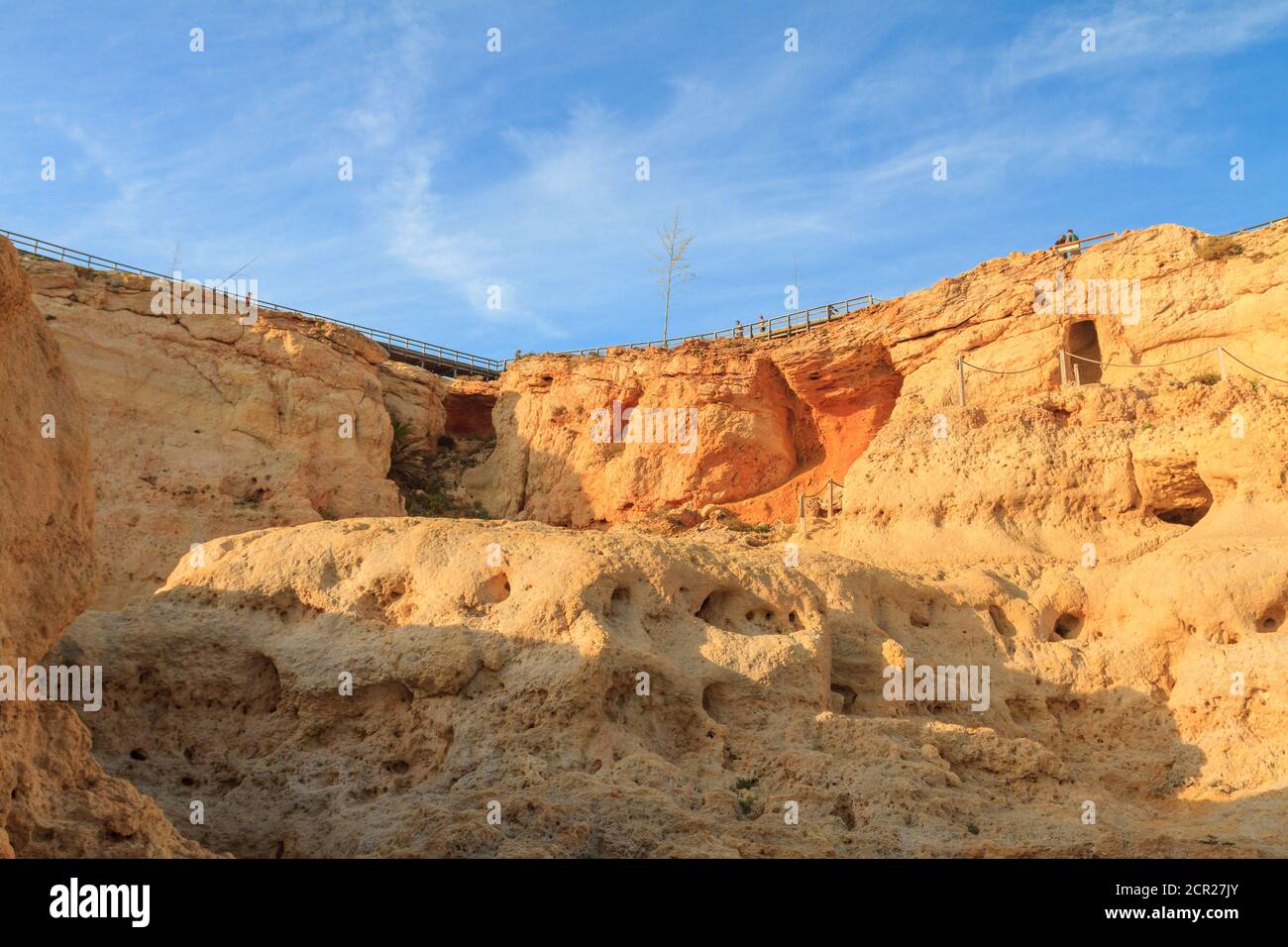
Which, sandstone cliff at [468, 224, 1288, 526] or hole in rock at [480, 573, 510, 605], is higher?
sandstone cliff at [468, 224, 1288, 526]

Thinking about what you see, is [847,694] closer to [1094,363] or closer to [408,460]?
[1094,363]

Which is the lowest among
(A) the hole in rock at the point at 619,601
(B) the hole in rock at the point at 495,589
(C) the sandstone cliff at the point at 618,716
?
(C) the sandstone cliff at the point at 618,716

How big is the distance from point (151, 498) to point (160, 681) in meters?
10.9

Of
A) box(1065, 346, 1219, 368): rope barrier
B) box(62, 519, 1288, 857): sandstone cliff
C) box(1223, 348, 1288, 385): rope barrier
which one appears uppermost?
box(1065, 346, 1219, 368): rope barrier

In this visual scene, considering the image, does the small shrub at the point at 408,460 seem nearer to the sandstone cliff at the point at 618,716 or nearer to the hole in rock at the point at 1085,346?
the sandstone cliff at the point at 618,716

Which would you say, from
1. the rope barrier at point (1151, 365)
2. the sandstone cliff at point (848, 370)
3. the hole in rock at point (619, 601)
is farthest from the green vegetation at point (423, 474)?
the hole in rock at point (619, 601)

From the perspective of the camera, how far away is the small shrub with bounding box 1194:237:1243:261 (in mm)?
20625

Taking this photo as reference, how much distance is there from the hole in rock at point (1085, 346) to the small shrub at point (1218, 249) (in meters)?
2.21

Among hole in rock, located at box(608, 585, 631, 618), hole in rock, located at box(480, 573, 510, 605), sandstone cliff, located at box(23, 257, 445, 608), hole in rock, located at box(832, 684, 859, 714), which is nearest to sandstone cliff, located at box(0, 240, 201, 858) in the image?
hole in rock, located at box(480, 573, 510, 605)

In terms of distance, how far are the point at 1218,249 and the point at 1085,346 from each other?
9.27 feet

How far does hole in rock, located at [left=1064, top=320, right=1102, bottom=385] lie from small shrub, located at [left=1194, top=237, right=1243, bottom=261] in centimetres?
221

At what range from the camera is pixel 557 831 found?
9289mm

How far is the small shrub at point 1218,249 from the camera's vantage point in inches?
812

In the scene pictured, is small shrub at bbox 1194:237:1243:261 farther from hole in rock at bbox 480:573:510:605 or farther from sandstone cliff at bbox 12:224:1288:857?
hole in rock at bbox 480:573:510:605
